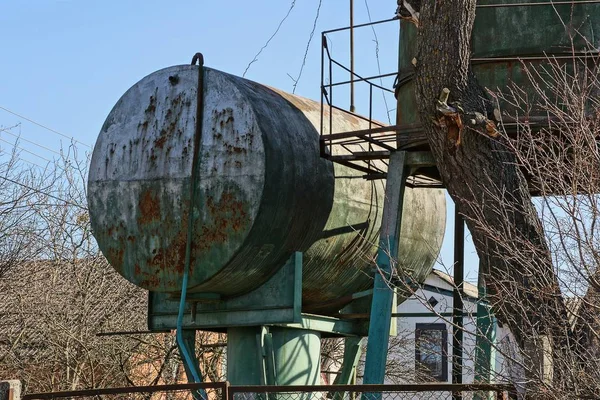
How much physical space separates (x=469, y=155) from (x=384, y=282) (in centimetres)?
164

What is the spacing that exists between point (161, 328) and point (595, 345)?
16.4 feet

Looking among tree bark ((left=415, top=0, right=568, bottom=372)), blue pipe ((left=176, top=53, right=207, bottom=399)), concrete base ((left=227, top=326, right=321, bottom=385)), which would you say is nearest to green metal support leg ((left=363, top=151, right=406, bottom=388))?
tree bark ((left=415, top=0, right=568, bottom=372))

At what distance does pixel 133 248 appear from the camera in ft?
34.6

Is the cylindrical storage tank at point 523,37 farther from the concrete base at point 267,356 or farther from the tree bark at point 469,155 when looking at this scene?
the concrete base at point 267,356

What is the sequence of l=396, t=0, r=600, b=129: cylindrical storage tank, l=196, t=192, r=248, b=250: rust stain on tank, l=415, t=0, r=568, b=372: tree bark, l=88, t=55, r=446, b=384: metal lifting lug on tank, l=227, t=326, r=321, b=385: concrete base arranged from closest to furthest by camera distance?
l=415, t=0, r=568, b=372: tree bark → l=396, t=0, r=600, b=129: cylindrical storage tank → l=196, t=192, r=248, b=250: rust stain on tank → l=88, t=55, r=446, b=384: metal lifting lug on tank → l=227, t=326, r=321, b=385: concrete base

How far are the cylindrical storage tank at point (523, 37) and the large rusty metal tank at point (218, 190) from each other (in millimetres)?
1265

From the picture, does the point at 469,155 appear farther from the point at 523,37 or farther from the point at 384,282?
the point at 384,282

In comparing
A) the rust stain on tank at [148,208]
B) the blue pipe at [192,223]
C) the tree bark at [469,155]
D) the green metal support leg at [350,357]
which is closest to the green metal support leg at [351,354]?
the green metal support leg at [350,357]

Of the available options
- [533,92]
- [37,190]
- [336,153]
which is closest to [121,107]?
[336,153]

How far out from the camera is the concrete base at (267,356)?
10.7 m

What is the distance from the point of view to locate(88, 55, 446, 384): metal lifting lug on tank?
1009 centimetres

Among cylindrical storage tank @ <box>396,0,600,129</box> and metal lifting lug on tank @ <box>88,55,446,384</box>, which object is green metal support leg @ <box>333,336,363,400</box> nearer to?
metal lifting lug on tank @ <box>88,55,446,384</box>

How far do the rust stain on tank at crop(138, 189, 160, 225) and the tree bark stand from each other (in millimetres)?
2676

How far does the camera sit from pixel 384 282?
10.2m
